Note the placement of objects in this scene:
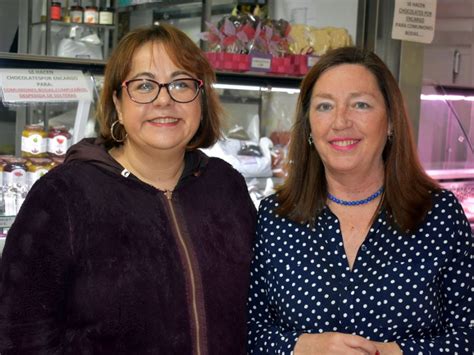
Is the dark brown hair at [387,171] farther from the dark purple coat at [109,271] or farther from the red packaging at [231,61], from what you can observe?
the red packaging at [231,61]

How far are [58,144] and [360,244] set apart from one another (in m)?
1.14

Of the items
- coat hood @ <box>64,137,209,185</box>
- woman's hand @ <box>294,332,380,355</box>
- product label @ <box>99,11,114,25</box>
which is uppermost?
product label @ <box>99,11,114,25</box>

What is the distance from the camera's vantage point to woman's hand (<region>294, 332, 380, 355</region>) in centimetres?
173

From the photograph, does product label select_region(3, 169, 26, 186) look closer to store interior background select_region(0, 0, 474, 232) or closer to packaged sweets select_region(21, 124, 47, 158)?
packaged sweets select_region(21, 124, 47, 158)

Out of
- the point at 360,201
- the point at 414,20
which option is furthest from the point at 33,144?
the point at 414,20

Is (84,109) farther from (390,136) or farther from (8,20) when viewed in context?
(8,20)

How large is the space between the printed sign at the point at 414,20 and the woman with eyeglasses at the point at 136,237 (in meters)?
1.30

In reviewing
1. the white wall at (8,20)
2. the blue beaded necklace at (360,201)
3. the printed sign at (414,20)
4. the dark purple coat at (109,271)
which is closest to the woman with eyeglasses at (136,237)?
the dark purple coat at (109,271)

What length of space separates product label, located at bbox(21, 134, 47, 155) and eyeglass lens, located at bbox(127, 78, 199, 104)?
0.78 metres

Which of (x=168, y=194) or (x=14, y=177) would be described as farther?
(x=14, y=177)

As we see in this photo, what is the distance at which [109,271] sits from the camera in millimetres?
1684

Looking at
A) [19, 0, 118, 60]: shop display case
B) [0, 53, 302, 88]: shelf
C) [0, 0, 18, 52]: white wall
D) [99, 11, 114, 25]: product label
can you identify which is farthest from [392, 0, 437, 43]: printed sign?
[99, 11, 114, 25]: product label

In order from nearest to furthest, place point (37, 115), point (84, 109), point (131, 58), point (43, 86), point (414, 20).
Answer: point (131, 58)
point (43, 86)
point (84, 109)
point (37, 115)
point (414, 20)

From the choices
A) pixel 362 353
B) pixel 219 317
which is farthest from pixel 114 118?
pixel 362 353
